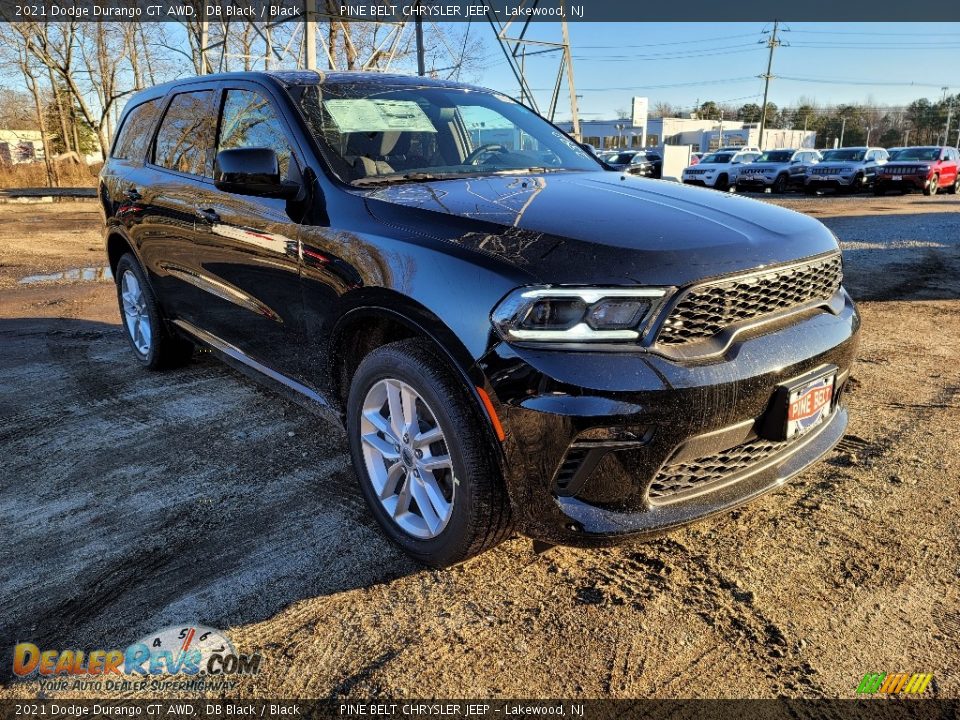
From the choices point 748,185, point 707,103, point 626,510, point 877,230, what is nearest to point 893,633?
point 626,510

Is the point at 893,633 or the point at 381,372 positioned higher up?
the point at 381,372

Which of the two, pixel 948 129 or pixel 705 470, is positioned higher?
pixel 948 129

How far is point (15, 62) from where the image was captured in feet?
105

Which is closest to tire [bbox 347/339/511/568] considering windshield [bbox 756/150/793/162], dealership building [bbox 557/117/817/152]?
windshield [bbox 756/150/793/162]

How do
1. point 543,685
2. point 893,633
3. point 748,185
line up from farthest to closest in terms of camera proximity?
point 748,185
point 893,633
point 543,685

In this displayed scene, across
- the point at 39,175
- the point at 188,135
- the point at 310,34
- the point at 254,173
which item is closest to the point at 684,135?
the point at 39,175

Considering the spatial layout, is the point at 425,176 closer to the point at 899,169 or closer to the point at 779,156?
the point at 899,169

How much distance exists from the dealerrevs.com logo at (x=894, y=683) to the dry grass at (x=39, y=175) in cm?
3221

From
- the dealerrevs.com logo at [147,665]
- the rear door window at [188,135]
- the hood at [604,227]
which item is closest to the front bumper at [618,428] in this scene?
the hood at [604,227]

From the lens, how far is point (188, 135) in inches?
150

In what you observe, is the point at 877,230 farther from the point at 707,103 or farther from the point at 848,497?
the point at 707,103

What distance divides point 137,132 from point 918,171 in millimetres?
25007

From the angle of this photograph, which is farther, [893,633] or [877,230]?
[877,230]

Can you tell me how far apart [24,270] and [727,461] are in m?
9.85
